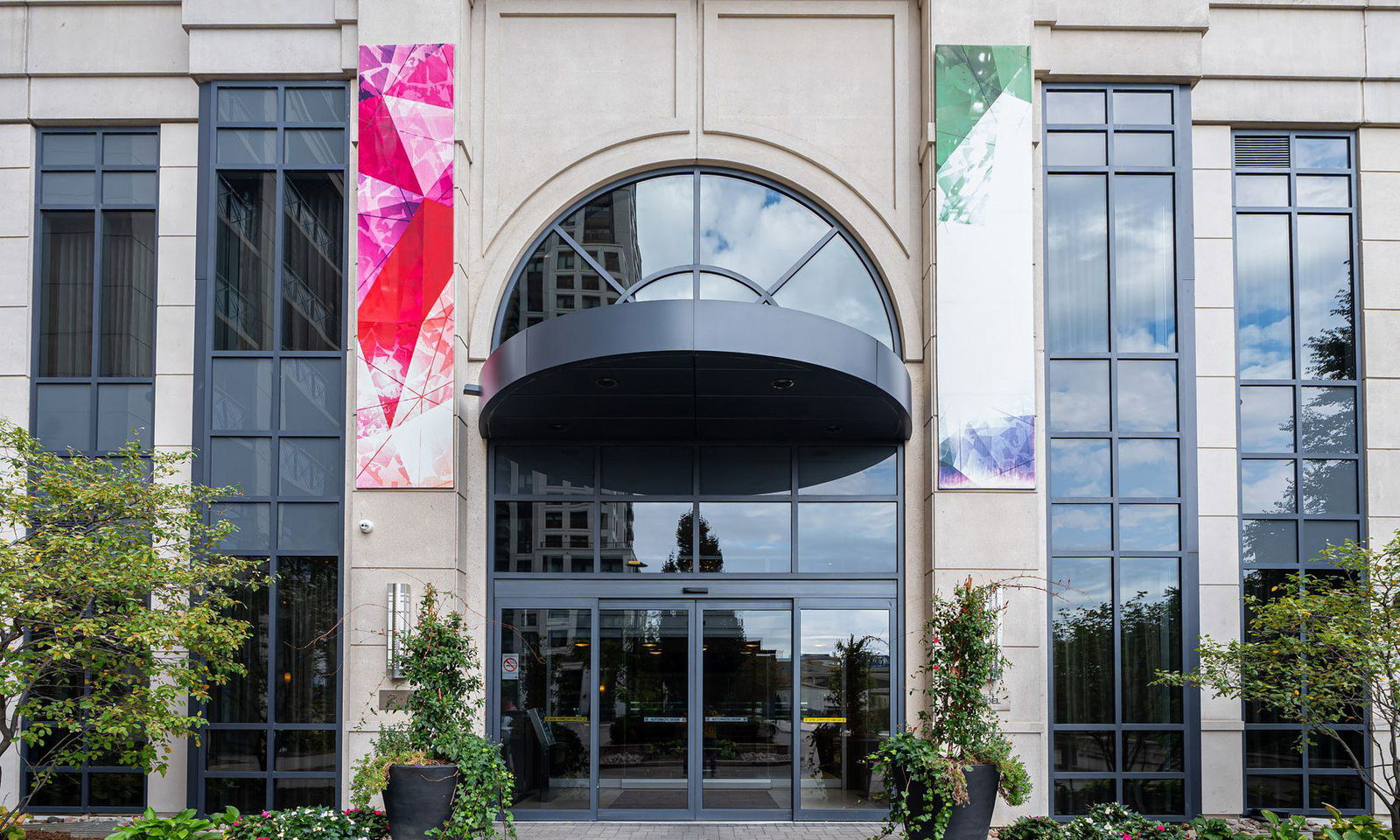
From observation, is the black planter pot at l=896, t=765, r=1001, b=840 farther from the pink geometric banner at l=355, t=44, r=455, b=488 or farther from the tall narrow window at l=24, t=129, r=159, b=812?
the tall narrow window at l=24, t=129, r=159, b=812

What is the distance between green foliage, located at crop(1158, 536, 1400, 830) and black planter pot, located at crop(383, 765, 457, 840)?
7398 mm

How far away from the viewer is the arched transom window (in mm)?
12945

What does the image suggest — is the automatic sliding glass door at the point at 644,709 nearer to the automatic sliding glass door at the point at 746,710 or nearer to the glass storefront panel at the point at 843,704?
the automatic sliding glass door at the point at 746,710

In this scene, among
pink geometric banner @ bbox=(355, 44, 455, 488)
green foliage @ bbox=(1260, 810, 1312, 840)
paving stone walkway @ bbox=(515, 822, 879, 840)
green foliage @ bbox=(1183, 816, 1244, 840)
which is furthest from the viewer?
pink geometric banner @ bbox=(355, 44, 455, 488)

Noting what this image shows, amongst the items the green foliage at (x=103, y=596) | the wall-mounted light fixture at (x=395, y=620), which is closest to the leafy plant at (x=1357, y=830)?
the wall-mounted light fixture at (x=395, y=620)

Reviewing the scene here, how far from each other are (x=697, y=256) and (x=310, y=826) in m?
7.26

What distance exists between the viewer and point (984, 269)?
1254 centimetres

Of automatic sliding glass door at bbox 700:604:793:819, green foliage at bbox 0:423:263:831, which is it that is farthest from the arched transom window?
green foliage at bbox 0:423:263:831

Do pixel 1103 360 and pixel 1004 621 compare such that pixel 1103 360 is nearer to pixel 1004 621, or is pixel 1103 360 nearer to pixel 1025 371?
pixel 1025 371

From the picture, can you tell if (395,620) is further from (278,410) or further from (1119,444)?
(1119,444)

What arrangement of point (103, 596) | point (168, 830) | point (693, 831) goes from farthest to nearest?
point (693, 831) < point (103, 596) < point (168, 830)

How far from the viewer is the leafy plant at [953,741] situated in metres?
9.98

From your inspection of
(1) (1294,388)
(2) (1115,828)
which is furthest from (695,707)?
(1) (1294,388)

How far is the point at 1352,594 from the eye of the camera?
10445 millimetres
